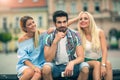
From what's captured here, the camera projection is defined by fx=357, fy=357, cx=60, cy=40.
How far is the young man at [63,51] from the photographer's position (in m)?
3.29

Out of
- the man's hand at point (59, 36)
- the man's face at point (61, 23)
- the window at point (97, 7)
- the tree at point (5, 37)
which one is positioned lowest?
the tree at point (5, 37)

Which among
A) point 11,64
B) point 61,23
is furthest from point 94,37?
point 11,64

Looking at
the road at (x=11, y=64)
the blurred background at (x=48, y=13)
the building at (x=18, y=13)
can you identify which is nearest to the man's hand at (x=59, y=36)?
the road at (x=11, y=64)

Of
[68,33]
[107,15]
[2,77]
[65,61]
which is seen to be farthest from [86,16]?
[107,15]

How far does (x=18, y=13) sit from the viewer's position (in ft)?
145

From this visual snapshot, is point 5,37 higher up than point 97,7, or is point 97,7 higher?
point 97,7

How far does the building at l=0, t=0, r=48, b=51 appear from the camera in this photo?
43188mm

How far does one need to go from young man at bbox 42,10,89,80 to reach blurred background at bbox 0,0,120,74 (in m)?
34.1

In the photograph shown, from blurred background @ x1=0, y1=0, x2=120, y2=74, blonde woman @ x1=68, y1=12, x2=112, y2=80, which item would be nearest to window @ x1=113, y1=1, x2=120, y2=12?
blurred background @ x1=0, y1=0, x2=120, y2=74

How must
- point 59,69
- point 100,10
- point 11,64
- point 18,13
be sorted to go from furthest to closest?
point 18,13, point 100,10, point 11,64, point 59,69

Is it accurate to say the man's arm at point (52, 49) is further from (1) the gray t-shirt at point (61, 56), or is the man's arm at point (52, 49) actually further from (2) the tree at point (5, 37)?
(2) the tree at point (5, 37)

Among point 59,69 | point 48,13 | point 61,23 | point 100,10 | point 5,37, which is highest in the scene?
point 61,23

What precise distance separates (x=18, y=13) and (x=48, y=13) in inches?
161

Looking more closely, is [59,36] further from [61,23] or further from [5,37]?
[5,37]
